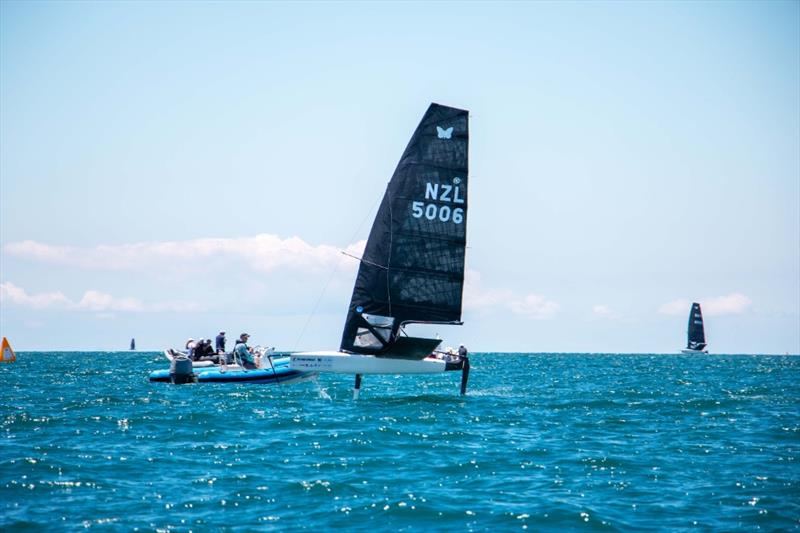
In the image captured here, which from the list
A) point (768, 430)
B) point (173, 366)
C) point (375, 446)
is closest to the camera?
point (375, 446)


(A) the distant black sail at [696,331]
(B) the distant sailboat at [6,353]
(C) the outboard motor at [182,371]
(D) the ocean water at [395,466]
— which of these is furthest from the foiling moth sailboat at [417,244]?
(A) the distant black sail at [696,331]

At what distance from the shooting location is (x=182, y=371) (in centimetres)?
3494

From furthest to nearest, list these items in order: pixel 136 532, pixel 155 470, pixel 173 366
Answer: pixel 173 366 < pixel 155 470 < pixel 136 532

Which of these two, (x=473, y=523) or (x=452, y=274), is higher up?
(x=452, y=274)

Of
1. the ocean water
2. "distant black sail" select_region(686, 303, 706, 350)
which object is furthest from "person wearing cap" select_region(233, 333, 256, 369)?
"distant black sail" select_region(686, 303, 706, 350)

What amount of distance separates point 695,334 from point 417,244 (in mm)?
108845

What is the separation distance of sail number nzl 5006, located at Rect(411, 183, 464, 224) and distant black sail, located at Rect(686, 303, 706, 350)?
346 ft

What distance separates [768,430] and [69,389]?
28.0 meters

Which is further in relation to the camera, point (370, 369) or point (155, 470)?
point (370, 369)

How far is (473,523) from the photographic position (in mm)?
12438

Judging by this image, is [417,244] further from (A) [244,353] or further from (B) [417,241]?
(A) [244,353]

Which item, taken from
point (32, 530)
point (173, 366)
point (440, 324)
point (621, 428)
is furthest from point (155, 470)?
point (173, 366)

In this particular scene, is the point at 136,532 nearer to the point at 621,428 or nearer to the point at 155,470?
the point at 155,470

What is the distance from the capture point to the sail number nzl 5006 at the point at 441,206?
28.1 metres
